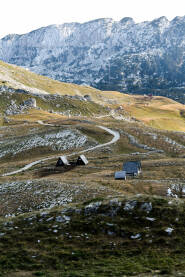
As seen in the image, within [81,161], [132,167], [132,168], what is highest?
[132,167]

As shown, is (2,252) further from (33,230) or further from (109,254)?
(109,254)

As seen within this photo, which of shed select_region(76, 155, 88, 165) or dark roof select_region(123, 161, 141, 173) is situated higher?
dark roof select_region(123, 161, 141, 173)

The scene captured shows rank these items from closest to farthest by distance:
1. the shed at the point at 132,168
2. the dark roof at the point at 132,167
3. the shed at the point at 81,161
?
the shed at the point at 132,168, the dark roof at the point at 132,167, the shed at the point at 81,161

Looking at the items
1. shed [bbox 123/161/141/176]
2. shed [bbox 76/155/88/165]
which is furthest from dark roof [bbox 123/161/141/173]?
Result: shed [bbox 76/155/88/165]

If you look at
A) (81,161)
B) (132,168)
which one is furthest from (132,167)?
(81,161)

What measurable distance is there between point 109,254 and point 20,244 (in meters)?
8.55

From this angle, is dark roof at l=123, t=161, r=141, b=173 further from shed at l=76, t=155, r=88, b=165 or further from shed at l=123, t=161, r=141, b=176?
shed at l=76, t=155, r=88, b=165

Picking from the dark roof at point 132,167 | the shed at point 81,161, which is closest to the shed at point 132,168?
the dark roof at point 132,167

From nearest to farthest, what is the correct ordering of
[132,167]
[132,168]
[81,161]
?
1. [132,168]
2. [132,167]
3. [81,161]

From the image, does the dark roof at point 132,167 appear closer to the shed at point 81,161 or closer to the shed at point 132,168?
the shed at point 132,168

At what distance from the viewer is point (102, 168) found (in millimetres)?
79688

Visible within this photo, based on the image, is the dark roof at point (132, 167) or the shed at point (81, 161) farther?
the shed at point (81, 161)

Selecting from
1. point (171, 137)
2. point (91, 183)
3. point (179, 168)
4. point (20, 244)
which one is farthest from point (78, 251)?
point (171, 137)

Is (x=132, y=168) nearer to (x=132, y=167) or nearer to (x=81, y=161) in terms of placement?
(x=132, y=167)
